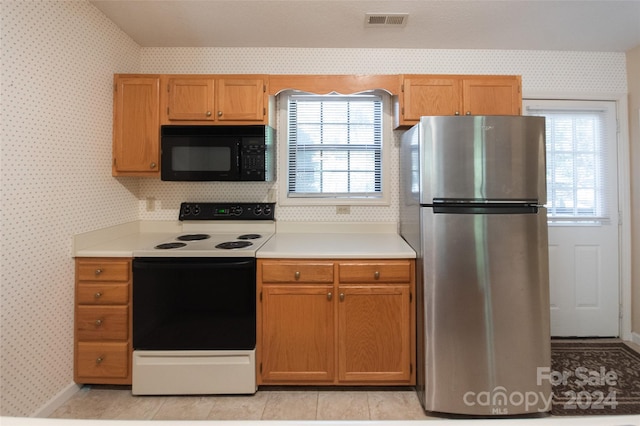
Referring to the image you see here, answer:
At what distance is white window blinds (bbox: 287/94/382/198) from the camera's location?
8.75 ft

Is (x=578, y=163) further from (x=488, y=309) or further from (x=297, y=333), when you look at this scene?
(x=297, y=333)

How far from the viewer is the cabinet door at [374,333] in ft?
6.32

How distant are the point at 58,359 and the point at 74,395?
286 mm

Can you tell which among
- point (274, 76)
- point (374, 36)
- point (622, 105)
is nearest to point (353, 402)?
point (274, 76)

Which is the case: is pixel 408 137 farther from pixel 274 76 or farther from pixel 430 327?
pixel 430 327

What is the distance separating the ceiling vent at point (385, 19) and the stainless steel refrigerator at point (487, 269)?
90cm

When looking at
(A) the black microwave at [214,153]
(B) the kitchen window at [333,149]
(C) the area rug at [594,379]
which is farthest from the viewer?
(B) the kitchen window at [333,149]

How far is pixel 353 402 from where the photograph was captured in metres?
1.91

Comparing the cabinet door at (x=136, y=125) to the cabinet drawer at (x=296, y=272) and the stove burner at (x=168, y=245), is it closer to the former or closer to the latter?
the stove burner at (x=168, y=245)

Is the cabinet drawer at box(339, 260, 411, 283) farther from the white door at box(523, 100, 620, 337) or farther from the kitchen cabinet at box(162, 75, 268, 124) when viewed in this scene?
the white door at box(523, 100, 620, 337)

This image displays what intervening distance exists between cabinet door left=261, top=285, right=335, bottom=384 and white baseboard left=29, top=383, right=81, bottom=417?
1.17m

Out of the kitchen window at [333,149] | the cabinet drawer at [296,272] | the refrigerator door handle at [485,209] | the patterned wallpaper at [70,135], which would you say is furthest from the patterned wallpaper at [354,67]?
the refrigerator door handle at [485,209]

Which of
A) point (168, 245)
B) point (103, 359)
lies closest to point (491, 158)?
point (168, 245)

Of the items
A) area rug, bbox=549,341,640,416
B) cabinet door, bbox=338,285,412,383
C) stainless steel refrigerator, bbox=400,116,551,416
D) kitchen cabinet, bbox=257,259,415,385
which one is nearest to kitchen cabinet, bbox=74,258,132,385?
kitchen cabinet, bbox=257,259,415,385
